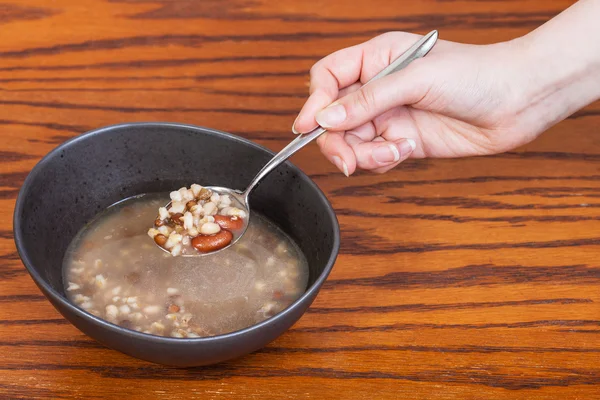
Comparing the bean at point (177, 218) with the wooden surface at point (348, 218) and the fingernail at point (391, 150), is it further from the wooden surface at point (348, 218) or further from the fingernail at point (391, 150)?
the fingernail at point (391, 150)

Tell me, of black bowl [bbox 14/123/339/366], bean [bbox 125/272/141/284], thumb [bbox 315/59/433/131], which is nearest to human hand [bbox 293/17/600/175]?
thumb [bbox 315/59/433/131]

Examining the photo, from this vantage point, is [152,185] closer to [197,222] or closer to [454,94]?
[197,222]

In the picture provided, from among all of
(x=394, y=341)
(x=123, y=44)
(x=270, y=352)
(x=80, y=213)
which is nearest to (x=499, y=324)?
(x=394, y=341)

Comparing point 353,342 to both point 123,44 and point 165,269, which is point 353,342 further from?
point 123,44

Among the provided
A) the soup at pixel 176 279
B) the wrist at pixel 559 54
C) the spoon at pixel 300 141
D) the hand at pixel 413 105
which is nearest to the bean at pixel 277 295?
the soup at pixel 176 279

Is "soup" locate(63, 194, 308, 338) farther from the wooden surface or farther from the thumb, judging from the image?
the thumb

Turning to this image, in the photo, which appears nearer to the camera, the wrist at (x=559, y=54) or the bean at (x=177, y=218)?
the bean at (x=177, y=218)
